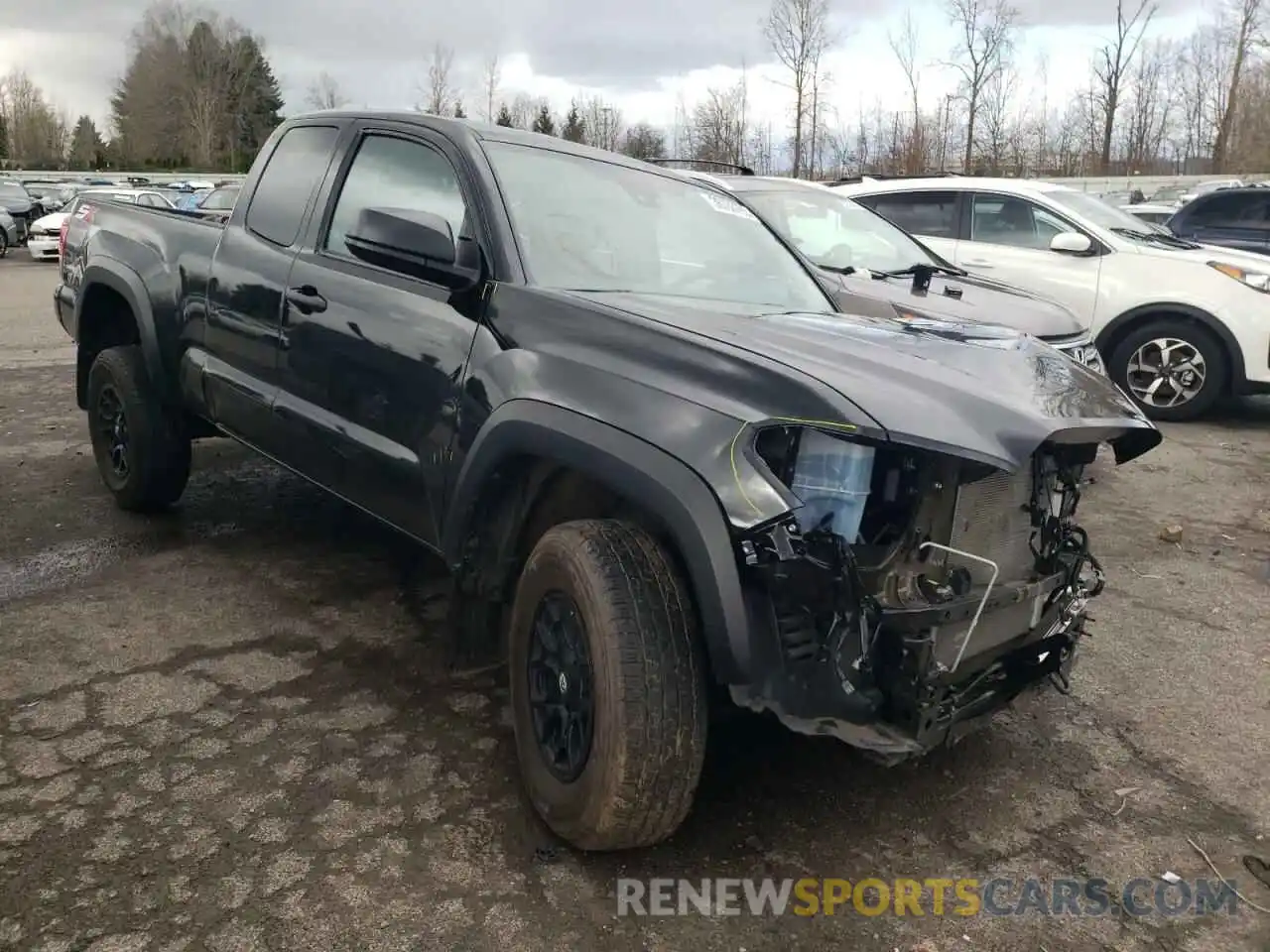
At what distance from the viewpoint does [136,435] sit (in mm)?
4855

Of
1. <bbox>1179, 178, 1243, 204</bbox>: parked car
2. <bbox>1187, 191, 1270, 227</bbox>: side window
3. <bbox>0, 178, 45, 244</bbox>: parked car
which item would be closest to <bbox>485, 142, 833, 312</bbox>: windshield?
<bbox>1187, 191, 1270, 227</bbox>: side window

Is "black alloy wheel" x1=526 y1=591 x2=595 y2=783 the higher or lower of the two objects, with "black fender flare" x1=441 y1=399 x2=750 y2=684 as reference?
lower

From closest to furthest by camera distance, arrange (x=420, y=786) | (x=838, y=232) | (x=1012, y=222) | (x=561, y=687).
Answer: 1. (x=561, y=687)
2. (x=420, y=786)
3. (x=838, y=232)
4. (x=1012, y=222)

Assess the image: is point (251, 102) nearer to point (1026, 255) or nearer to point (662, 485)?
point (1026, 255)

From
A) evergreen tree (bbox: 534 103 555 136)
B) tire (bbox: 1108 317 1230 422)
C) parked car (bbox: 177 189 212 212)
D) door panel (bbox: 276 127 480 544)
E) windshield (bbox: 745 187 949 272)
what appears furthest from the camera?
evergreen tree (bbox: 534 103 555 136)

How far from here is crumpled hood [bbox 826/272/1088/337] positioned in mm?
5734

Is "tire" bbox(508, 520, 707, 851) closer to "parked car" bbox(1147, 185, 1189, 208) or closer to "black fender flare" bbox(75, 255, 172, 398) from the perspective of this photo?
"black fender flare" bbox(75, 255, 172, 398)

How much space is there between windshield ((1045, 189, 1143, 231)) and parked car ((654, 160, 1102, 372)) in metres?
1.93

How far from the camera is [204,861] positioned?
2586mm

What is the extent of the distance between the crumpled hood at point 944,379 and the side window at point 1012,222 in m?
5.77

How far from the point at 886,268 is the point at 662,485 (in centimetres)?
483

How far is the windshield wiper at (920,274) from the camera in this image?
6.08 m

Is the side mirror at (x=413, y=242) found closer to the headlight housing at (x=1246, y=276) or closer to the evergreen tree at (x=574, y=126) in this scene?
the headlight housing at (x=1246, y=276)

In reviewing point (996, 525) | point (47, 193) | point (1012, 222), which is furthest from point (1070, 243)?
point (47, 193)
